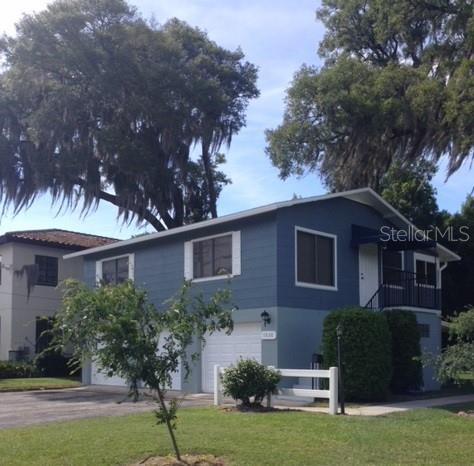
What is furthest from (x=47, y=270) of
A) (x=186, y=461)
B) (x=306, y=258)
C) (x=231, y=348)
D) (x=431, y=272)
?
(x=186, y=461)

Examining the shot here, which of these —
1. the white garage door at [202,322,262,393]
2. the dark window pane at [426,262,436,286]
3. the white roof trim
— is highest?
Answer: the white roof trim

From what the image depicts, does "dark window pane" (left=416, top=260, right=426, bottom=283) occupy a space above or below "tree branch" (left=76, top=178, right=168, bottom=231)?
below

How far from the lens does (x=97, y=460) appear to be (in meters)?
9.88

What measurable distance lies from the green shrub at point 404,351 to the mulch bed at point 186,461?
36.2 feet

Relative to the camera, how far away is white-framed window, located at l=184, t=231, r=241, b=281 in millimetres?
20172

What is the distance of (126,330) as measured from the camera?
9.20 m

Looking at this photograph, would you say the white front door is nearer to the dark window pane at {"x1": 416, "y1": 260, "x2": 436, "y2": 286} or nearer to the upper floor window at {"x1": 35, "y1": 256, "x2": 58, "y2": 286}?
the dark window pane at {"x1": 416, "y1": 260, "x2": 436, "y2": 286}

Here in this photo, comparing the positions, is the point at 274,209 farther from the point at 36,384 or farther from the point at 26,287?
the point at 26,287

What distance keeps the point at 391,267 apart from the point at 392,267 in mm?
77

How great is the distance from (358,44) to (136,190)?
11406mm

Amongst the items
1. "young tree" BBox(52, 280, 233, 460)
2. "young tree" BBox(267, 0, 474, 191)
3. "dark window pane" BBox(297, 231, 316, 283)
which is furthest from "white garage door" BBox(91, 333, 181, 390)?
"young tree" BBox(52, 280, 233, 460)

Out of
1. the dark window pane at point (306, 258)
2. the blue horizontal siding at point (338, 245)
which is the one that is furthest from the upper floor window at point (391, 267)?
the dark window pane at point (306, 258)

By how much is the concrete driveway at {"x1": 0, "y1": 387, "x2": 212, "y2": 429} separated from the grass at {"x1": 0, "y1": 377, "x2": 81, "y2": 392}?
1001 millimetres

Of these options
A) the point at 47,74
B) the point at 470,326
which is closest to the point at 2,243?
the point at 47,74
